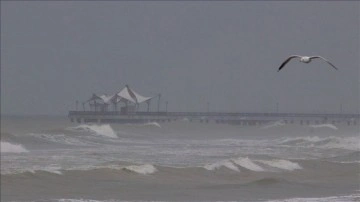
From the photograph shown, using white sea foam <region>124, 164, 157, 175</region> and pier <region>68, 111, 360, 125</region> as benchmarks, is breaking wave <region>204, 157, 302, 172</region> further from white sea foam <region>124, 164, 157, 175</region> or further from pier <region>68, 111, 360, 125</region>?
pier <region>68, 111, 360, 125</region>

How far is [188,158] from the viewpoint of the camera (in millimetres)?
30719

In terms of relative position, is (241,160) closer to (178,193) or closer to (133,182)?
(133,182)

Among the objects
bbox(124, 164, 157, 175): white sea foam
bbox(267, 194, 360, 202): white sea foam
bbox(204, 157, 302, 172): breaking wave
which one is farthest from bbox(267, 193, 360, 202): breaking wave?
bbox(204, 157, 302, 172): breaking wave

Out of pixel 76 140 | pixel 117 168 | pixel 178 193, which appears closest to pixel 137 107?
pixel 76 140

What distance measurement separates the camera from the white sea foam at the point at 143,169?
2475 centimetres

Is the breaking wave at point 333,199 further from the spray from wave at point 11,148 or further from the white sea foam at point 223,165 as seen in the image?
the spray from wave at point 11,148

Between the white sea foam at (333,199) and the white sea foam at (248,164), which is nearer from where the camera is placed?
the white sea foam at (333,199)

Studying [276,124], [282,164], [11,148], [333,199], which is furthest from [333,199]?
[276,124]

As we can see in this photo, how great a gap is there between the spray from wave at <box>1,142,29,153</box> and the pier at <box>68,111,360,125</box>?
42.1 metres

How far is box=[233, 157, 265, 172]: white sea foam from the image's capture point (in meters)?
26.9

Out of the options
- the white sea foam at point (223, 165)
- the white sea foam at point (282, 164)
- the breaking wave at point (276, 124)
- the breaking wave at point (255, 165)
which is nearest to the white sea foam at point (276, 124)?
the breaking wave at point (276, 124)

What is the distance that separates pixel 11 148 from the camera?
37.2 metres

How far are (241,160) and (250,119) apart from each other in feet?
237

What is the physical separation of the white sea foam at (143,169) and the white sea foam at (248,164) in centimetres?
313
